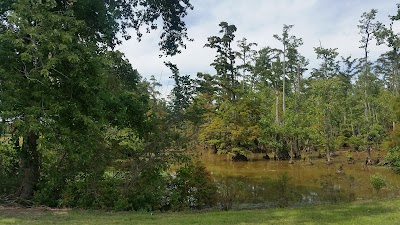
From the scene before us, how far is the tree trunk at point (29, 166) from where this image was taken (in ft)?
43.1

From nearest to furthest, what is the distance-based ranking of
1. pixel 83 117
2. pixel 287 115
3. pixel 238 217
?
pixel 238 217 < pixel 83 117 < pixel 287 115

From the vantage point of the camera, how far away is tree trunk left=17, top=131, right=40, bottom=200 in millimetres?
13125

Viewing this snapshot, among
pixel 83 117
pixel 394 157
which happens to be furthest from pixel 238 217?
pixel 394 157

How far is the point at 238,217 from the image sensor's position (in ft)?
31.9

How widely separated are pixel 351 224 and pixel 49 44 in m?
8.47

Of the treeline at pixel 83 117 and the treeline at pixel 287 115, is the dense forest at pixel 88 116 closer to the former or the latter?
the treeline at pixel 83 117

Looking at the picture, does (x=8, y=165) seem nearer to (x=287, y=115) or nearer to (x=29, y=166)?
(x=29, y=166)

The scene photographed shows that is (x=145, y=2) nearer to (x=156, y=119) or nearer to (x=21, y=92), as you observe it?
(x=156, y=119)

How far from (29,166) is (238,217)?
7688mm

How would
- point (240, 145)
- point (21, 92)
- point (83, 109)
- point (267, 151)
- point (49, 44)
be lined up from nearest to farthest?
point (49, 44) → point (21, 92) → point (83, 109) → point (240, 145) → point (267, 151)

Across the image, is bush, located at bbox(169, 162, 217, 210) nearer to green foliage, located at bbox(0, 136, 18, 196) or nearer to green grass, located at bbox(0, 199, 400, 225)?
green grass, located at bbox(0, 199, 400, 225)

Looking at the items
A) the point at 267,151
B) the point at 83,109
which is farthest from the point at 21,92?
the point at 267,151

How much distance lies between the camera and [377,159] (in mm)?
31953

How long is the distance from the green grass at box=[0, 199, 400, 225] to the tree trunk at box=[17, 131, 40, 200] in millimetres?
2175
